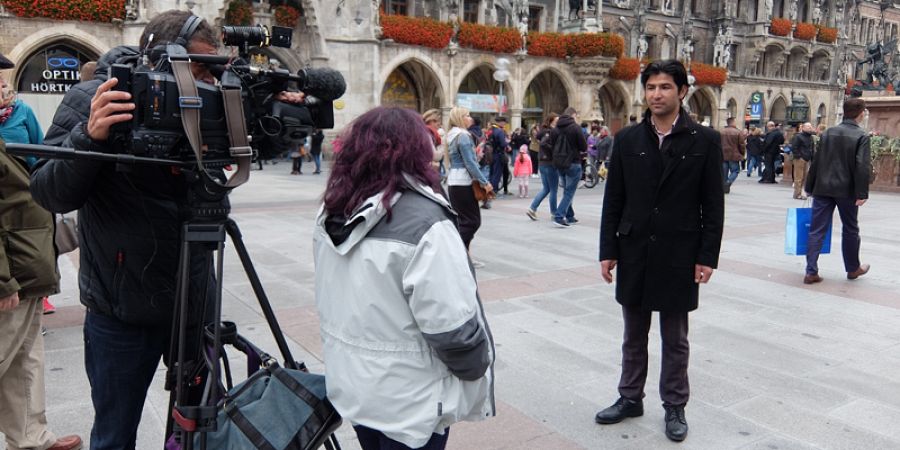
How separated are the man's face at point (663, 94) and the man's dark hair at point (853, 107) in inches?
178

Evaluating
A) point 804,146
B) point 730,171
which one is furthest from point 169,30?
point 804,146

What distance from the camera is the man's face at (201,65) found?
2160mm

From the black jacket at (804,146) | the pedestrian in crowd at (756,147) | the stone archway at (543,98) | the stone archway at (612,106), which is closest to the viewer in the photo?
the black jacket at (804,146)

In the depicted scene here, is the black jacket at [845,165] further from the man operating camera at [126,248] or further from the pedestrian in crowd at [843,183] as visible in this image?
the man operating camera at [126,248]

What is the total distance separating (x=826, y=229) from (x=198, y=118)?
710 centimetres

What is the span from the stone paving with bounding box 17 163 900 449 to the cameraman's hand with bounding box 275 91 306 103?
595mm

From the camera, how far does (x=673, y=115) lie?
11.6 feet

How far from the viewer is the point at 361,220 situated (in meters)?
1.98

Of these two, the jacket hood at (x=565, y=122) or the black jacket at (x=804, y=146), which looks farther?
the black jacket at (x=804, y=146)

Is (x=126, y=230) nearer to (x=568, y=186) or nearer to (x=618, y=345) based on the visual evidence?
(x=618, y=345)

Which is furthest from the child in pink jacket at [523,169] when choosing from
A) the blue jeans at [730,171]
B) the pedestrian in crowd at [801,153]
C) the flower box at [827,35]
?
the flower box at [827,35]

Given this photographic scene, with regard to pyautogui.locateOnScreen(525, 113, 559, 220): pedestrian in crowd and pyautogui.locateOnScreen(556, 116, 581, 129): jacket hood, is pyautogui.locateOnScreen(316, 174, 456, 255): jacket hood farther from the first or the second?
pyautogui.locateOnScreen(525, 113, 559, 220): pedestrian in crowd

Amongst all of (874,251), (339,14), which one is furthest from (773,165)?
(339,14)

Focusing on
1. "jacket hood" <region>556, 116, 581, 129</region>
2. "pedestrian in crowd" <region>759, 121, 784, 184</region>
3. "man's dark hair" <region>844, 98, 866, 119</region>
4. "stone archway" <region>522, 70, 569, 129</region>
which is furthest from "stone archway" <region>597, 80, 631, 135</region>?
"man's dark hair" <region>844, 98, 866, 119</region>
